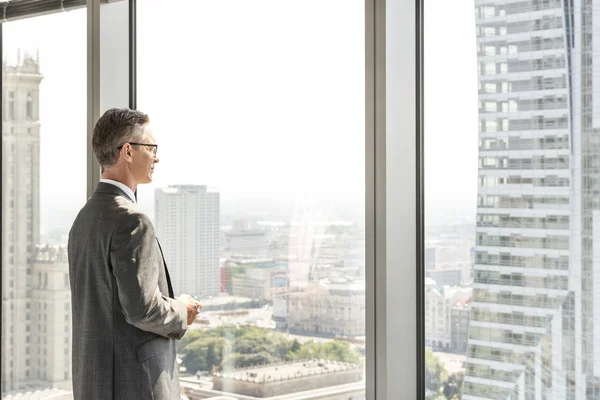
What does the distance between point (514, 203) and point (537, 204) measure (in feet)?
0.21

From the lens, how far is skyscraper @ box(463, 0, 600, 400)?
1773 millimetres

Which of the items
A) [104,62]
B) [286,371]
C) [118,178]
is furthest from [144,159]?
[286,371]

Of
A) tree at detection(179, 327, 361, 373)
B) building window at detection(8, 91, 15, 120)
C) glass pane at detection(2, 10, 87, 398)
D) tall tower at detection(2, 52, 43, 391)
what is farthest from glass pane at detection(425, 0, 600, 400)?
building window at detection(8, 91, 15, 120)

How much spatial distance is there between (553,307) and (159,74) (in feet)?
5.37

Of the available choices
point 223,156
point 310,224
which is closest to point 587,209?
point 310,224

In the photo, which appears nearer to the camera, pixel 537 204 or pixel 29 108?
pixel 537 204

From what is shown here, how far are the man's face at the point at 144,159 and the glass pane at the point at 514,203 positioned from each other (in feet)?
2.76

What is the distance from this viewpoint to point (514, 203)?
1865 millimetres

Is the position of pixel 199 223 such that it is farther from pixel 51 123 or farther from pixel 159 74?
pixel 51 123

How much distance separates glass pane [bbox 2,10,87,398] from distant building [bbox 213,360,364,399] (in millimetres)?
848

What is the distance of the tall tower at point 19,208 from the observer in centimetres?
288

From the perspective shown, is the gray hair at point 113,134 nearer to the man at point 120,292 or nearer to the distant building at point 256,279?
the man at point 120,292

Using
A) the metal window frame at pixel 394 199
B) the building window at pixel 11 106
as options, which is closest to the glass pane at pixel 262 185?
the metal window frame at pixel 394 199

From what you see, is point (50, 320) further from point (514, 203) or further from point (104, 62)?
point (514, 203)
